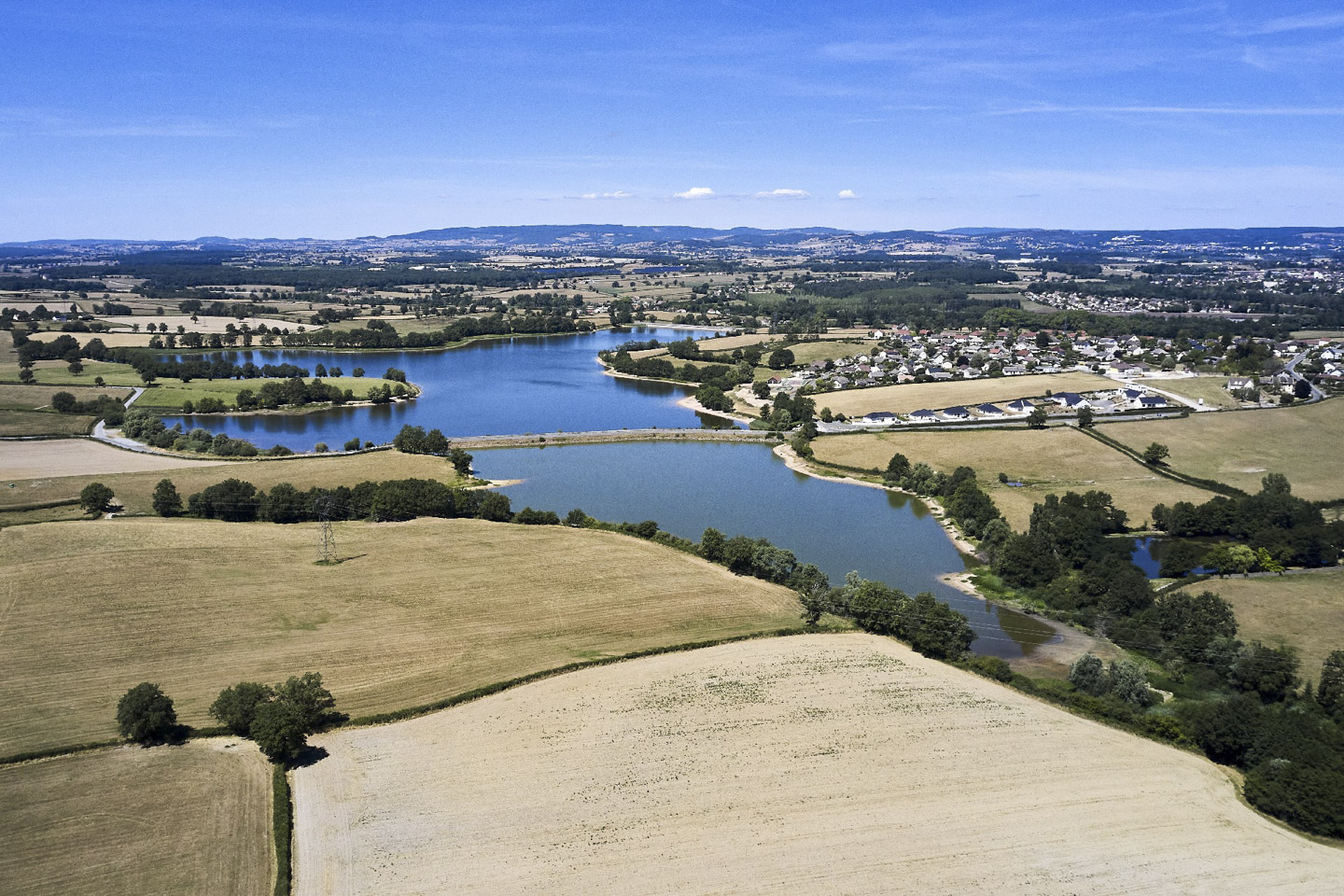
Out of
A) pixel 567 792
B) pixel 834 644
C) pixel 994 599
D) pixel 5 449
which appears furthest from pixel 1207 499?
pixel 5 449

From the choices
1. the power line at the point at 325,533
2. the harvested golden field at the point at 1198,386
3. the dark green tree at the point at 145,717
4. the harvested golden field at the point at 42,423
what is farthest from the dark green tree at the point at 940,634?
the harvested golden field at the point at 42,423

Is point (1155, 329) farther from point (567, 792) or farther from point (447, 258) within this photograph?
point (447, 258)

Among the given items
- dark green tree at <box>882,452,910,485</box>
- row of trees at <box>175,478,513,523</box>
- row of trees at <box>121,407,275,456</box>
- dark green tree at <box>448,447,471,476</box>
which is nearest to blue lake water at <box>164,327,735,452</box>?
row of trees at <box>121,407,275,456</box>

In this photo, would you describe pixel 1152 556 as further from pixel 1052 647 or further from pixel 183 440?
pixel 183 440

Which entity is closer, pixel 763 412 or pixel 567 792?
pixel 567 792

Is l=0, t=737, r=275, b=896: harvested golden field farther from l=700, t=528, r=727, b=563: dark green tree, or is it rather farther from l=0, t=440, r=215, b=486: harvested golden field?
l=0, t=440, r=215, b=486: harvested golden field

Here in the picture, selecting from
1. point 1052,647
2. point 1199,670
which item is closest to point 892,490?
point 1052,647

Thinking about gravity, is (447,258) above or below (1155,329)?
above
